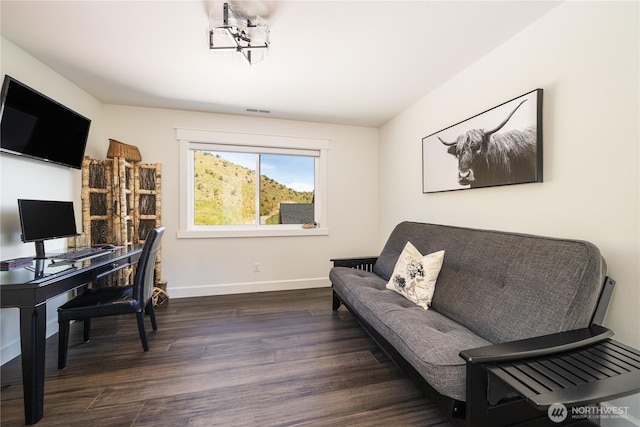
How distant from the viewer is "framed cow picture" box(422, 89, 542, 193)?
5.52ft

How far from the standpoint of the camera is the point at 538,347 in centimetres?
104

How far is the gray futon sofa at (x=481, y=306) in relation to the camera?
45.9 inches

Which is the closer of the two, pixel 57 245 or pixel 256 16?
pixel 256 16

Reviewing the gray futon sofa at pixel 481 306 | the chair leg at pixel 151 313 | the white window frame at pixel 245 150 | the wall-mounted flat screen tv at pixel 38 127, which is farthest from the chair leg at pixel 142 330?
the gray futon sofa at pixel 481 306

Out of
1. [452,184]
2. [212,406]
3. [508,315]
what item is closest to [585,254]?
[508,315]

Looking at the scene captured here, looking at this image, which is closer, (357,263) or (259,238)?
(357,263)

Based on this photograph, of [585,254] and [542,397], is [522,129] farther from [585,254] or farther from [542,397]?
[542,397]

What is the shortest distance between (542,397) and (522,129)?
5.31ft

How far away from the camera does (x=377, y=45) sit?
76.0 inches

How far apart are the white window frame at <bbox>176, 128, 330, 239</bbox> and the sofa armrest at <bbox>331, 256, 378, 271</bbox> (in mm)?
863

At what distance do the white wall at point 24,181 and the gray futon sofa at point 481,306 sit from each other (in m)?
2.61

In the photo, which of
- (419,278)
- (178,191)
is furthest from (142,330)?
(419,278)

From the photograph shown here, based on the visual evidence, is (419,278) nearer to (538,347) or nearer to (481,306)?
(481,306)

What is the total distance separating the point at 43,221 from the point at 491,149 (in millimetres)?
3464
